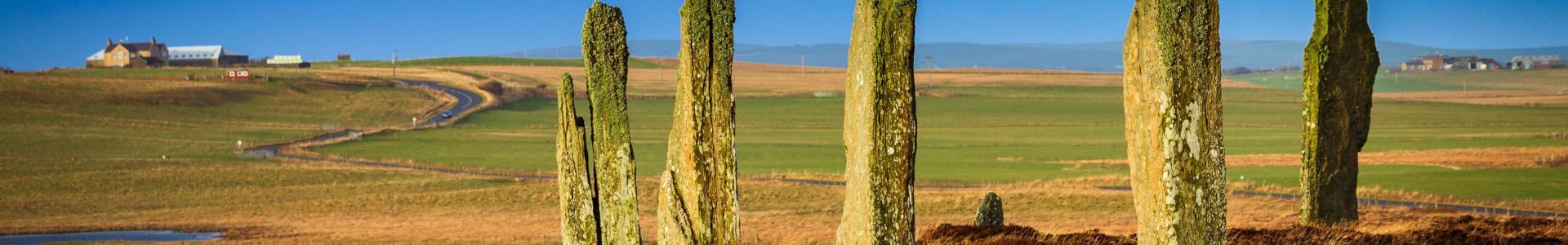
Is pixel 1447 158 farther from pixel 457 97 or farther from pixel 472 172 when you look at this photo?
pixel 457 97

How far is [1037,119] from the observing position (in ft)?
395

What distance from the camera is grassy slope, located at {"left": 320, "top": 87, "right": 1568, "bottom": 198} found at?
70.0 meters

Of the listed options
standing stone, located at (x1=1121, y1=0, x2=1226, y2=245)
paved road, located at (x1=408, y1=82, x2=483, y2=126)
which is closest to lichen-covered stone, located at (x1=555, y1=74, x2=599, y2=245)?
standing stone, located at (x1=1121, y1=0, x2=1226, y2=245)

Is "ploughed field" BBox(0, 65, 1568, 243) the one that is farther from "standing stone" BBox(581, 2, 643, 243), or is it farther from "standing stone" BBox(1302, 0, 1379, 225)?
"standing stone" BBox(581, 2, 643, 243)

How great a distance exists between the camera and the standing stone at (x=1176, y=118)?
1532cm

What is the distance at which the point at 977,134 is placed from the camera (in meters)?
99.6

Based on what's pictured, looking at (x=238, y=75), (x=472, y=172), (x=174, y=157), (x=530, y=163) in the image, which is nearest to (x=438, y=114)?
(x=238, y=75)

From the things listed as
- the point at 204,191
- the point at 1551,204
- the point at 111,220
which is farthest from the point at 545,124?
the point at 1551,204

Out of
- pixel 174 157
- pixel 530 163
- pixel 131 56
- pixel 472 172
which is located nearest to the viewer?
pixel 472 172

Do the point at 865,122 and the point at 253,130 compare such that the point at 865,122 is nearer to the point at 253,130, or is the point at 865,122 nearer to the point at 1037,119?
the point at 253,130

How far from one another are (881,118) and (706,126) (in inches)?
96.8

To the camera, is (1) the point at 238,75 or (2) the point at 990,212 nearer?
(2) the point at 990,212

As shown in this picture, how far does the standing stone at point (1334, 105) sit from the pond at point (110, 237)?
2959 centimetres

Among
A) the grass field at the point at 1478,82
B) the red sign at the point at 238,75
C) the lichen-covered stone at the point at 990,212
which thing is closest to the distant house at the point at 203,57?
the red sign at the point at 238,75
